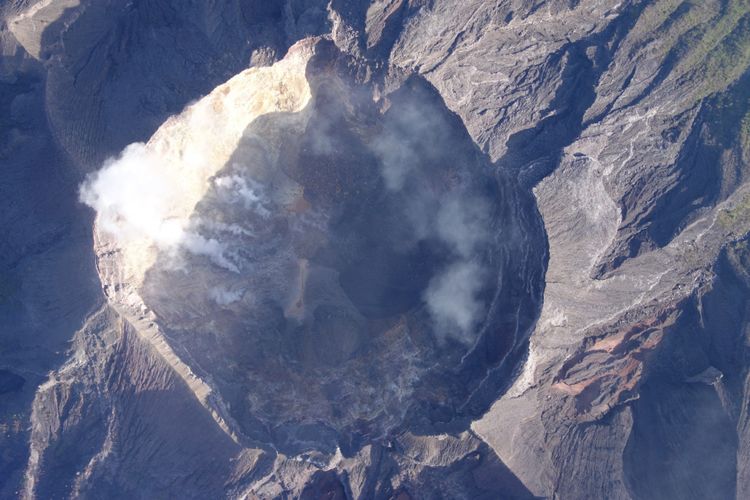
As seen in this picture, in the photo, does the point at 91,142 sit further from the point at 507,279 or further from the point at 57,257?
the point at 507,279

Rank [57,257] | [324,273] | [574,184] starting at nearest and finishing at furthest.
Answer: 1. [574,184]
2. [57,257]
3. [324,273]

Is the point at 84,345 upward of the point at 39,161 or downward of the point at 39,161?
downward

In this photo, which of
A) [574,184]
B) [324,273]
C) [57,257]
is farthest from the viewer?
[324,273]

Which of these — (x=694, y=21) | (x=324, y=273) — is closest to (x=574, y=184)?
(x=694, y=21)

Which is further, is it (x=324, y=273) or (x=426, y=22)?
(x=324, y=273)

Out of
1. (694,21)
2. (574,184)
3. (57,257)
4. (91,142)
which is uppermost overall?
(91,142)

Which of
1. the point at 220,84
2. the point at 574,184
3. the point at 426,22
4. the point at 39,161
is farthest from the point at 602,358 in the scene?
the point at 39,161

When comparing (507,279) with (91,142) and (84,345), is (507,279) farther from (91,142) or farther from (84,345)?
(91,142)
